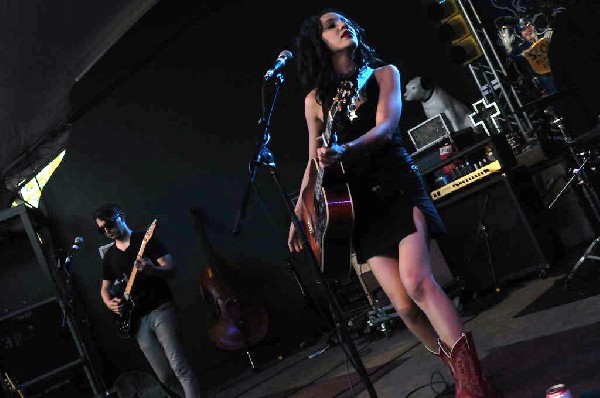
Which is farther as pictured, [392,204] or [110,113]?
[110,113]

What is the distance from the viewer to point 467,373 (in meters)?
2.18

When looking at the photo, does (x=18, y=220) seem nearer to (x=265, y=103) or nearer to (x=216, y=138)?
(x=216, y=138)

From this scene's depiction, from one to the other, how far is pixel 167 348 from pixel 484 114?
13.2 feet

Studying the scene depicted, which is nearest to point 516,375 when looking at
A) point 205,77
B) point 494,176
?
point 494,176

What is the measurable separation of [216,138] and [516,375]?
5408mm

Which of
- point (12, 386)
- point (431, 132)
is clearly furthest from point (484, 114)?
point (12, 386)

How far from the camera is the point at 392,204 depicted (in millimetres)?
2297

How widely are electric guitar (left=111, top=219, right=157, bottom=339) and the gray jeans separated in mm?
89

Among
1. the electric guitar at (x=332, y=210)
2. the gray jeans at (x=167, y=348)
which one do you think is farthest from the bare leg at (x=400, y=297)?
the gray jeans at (x=167, y=348)

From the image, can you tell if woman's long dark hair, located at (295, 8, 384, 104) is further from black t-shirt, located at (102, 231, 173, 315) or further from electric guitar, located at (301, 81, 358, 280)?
black t-shirt, located at (102, 231, 173, 315)

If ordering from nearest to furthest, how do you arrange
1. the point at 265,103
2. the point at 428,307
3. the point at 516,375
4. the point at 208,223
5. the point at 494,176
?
the point at 428,307, the point at 516,375, the point at 265,103, the point at 494,176, the point at 208,223

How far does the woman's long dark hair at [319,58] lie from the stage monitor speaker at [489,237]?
2635 millimetres

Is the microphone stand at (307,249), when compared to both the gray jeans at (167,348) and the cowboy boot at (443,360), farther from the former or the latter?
the gray jeans at (167,348)

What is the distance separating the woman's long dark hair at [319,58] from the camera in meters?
2.54
